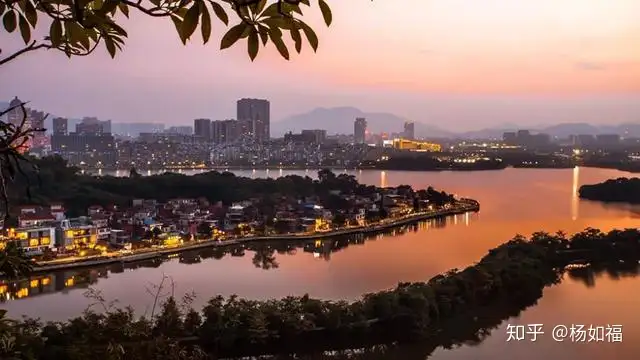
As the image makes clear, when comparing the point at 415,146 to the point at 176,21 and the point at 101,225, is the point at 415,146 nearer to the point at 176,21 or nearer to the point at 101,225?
the point at 101,225

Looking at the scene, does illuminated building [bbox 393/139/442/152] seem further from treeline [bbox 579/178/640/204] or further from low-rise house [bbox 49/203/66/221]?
low-rise house [bbox 49/203/66/221]

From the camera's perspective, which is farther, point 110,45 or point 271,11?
point 110,45

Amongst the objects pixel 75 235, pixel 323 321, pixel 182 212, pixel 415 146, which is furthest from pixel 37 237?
pixel 415 146

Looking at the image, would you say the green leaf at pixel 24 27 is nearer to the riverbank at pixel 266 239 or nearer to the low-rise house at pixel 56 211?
the riverbank at pixel 266 239

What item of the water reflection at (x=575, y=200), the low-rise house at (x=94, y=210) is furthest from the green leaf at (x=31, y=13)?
the water reflection at (x=575, y=200)

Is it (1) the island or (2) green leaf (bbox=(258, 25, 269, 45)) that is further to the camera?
(1) the island

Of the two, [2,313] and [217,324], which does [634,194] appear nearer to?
[217,324]

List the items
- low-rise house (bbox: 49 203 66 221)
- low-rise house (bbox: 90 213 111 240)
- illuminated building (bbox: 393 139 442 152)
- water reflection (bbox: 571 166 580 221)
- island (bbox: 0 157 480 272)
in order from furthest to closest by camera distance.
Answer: illuminated building (bbox: 393 139 442 152) < water reflection (bbox: 571 166 580 221) < low-rise house (bbox: 49 203 66 221) < low-rise house (bbox: 90 213 111 240) < island (bbox: 0 157 480 272)

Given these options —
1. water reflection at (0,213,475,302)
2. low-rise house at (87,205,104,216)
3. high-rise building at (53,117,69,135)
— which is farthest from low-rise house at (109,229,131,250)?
high-rise building at (53,117,69,135)
